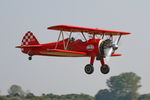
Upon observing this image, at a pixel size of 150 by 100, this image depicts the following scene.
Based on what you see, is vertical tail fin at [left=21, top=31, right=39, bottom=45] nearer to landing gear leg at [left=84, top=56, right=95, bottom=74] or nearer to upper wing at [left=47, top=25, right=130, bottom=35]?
upper wing at [left=47, top=25, right=130, bottom=35]

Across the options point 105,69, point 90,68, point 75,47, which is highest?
point 75,47

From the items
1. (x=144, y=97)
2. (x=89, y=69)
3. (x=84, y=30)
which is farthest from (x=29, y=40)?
(x=144, y=97)

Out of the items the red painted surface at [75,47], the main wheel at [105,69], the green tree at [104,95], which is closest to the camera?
the red painted surface at [75,47]

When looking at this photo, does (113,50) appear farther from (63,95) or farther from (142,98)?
(142,98)

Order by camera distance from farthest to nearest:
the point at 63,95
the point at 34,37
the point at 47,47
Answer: the point at 63,95 → the point at 34,37 → the point at 47,47

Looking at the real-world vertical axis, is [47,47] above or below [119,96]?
above

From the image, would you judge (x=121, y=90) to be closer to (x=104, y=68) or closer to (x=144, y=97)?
(x=144, y=97)

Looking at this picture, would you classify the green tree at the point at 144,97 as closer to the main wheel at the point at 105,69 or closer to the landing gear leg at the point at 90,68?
the main wheel at the point at 105,69

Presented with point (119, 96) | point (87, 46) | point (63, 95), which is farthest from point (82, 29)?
point (119, 96)

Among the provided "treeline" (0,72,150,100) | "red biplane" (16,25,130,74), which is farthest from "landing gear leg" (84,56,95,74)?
"treeline" (0,72,150,100)

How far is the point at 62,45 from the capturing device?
1427 inches

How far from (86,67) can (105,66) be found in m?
1.45

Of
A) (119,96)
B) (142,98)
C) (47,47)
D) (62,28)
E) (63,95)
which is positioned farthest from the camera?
(119,96)

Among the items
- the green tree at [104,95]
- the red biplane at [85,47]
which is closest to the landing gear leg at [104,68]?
the red biplane at [85,47]
